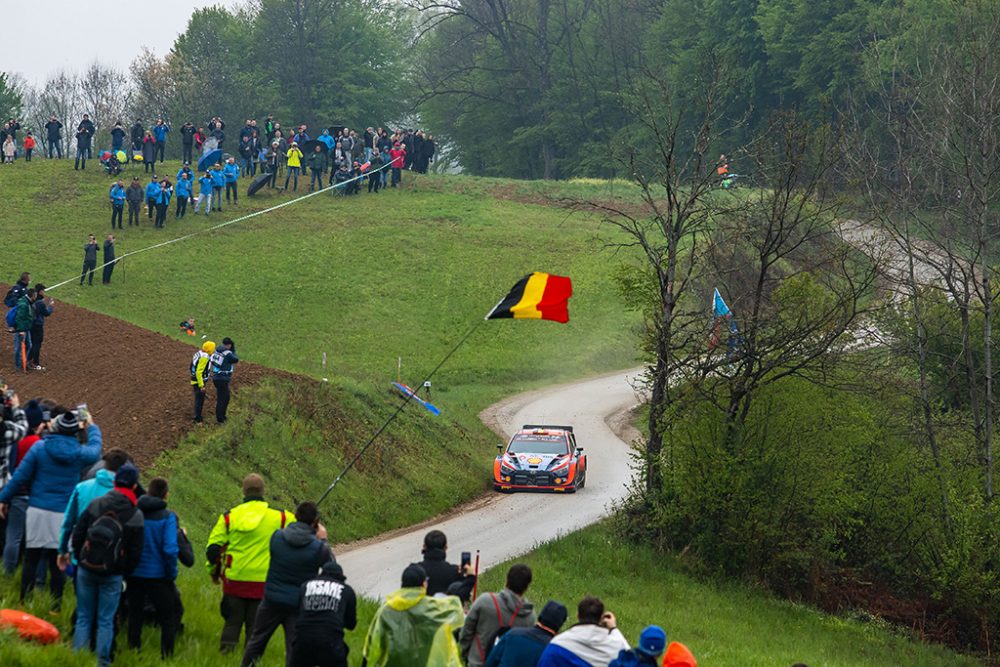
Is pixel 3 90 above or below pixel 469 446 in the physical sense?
above

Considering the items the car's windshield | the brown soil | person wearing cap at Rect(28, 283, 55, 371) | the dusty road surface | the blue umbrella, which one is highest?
the blue umbrella

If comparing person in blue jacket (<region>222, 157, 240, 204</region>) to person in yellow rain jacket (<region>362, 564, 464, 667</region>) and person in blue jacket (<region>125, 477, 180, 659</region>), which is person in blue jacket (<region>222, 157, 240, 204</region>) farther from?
person in yellow rain jacket (<region>362, 564, 464, 667</region>)

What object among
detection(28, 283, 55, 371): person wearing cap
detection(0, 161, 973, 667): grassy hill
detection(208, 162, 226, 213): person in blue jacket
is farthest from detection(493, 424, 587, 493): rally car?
detection(208, 162, 226, 213): person in blue jacket

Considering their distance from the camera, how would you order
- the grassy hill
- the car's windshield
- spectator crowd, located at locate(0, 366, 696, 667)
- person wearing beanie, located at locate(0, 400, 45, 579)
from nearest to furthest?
spectator crowd, located at locate(0, 366, 696, 667) < person wearing beanie, located at locate(0, 400, 45, 579) < the grassy hill < the car's windshield

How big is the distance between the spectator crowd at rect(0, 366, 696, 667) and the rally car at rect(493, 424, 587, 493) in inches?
706

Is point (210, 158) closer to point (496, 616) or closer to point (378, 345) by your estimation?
point (378, 345)

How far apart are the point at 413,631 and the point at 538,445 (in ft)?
69.8

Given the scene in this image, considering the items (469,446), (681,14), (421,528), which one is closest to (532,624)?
(421,528)

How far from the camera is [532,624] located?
9.86 meters

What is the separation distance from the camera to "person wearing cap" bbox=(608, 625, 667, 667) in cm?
868

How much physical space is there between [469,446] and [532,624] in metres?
24.3

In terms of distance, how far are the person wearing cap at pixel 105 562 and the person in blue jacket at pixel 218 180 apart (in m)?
43.3

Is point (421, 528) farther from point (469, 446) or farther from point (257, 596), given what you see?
point (257, 596)

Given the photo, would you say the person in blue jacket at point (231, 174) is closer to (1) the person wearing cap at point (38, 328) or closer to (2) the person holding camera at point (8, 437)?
(1) the person wearing cap at point (38, 328)
